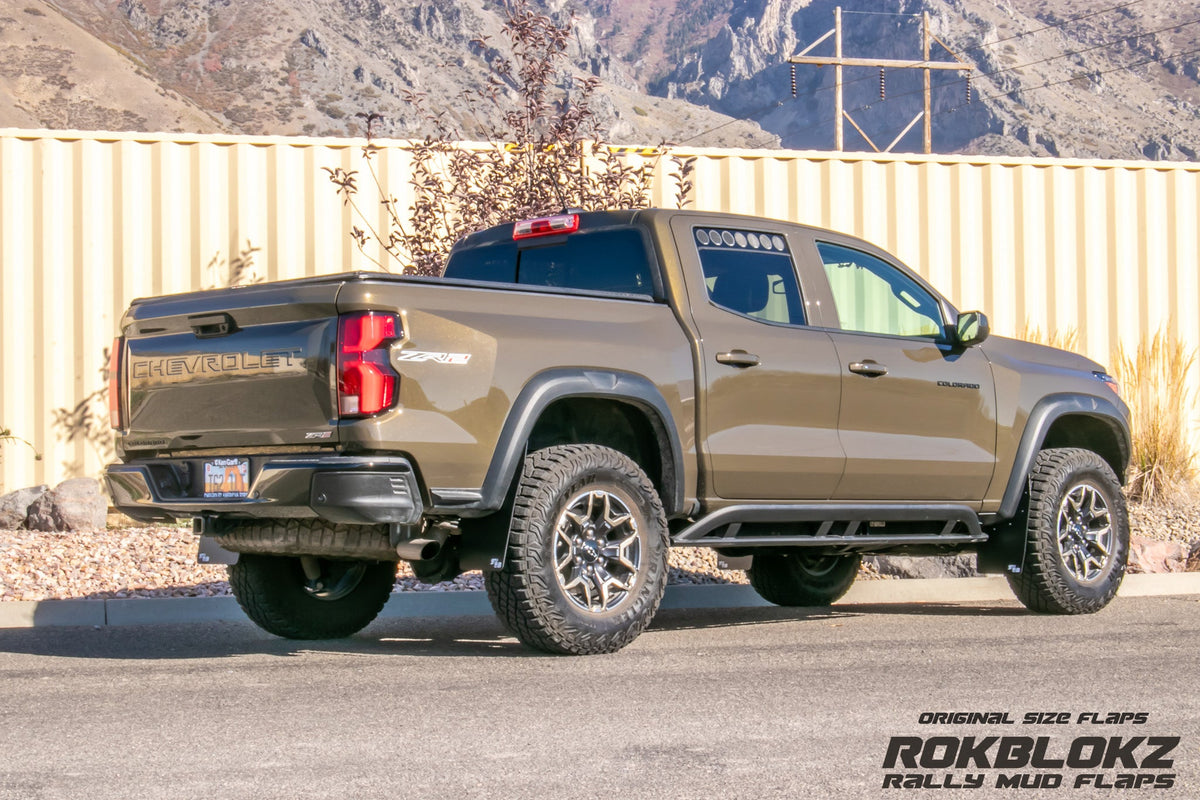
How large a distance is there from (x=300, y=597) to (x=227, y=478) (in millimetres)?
1318

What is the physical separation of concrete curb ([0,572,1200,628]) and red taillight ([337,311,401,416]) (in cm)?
288

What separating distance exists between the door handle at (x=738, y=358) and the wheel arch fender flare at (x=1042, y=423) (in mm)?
2036

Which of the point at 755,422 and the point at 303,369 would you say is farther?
the point at 755,422

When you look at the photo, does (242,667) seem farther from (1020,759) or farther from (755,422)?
(1020,759)

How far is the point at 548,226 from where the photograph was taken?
7426mm

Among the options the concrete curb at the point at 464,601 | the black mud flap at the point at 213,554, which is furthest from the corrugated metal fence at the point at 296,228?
the black mud flap at the point at 213,554

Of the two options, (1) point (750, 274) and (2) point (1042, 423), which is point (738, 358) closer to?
(1) point (750, 274)

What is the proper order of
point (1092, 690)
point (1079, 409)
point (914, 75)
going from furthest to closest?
point (914, 75) → point (1079, 409) → point (1092, 690)

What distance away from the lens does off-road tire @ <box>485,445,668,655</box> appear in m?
6.01

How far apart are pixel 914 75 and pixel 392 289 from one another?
17842 centimetres

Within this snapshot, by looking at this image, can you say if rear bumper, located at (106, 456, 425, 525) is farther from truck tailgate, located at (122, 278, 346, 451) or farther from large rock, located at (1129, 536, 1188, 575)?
large rock, located at (1129, 536, 1188, 575)

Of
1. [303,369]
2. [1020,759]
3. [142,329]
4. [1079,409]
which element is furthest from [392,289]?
[1079,409]

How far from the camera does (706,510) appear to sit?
268 inches

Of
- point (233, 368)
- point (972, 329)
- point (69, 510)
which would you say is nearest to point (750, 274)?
point (972, 329)
